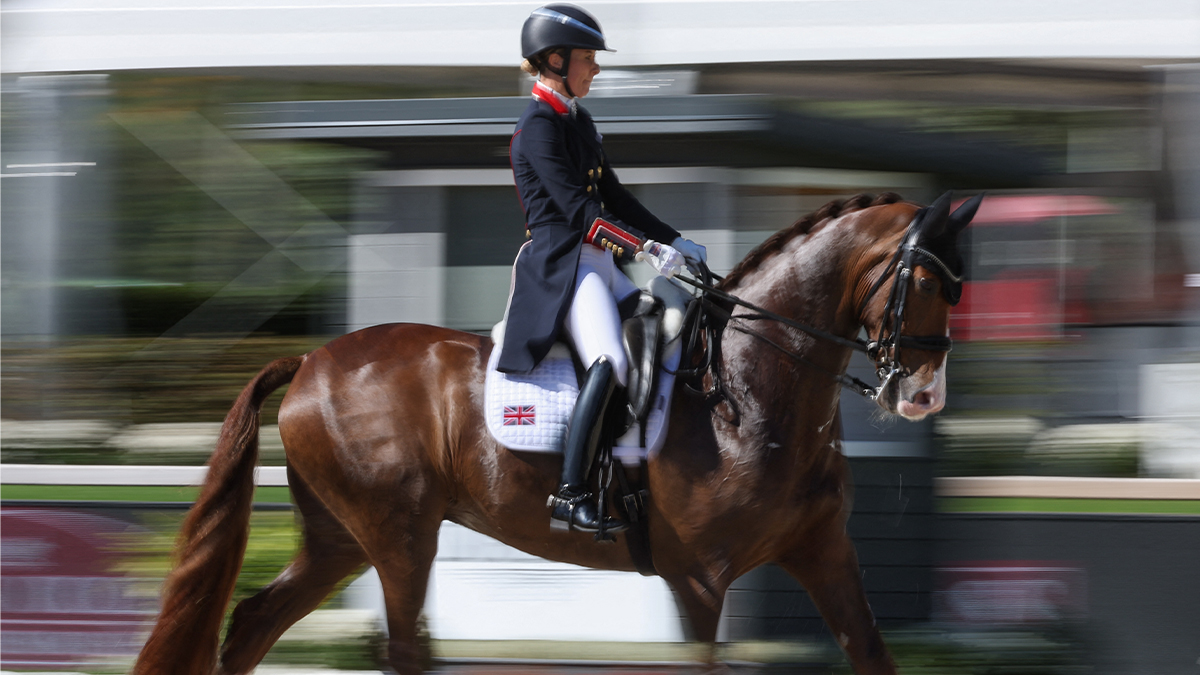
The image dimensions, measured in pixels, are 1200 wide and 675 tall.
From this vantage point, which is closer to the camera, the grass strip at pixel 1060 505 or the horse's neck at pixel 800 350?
the horse's neck at pixel 800 350

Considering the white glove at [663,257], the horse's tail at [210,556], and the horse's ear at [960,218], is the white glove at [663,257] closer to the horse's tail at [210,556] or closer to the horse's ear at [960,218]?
the horse's ear at [960,218]

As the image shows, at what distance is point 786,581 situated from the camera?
4.72 metres

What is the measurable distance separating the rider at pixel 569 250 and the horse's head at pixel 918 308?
639 mm

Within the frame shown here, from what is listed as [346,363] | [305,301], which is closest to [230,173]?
[305,301]

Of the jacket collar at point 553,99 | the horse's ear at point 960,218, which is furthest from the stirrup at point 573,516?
the horse's ear at point 960,218

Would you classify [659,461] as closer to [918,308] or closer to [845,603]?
[845,603]

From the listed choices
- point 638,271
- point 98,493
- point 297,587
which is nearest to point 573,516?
point 297,587

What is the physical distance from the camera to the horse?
339cm

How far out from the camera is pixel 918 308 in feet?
10.9

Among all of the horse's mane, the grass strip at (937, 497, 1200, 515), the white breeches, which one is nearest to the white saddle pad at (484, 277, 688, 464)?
the white breeches

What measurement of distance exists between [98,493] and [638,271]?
294 cm

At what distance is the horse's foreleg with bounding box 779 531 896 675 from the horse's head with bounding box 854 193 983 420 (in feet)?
1.73

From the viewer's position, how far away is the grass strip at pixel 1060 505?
457cm

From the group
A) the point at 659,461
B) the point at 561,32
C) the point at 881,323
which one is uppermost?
the point at 561,32
